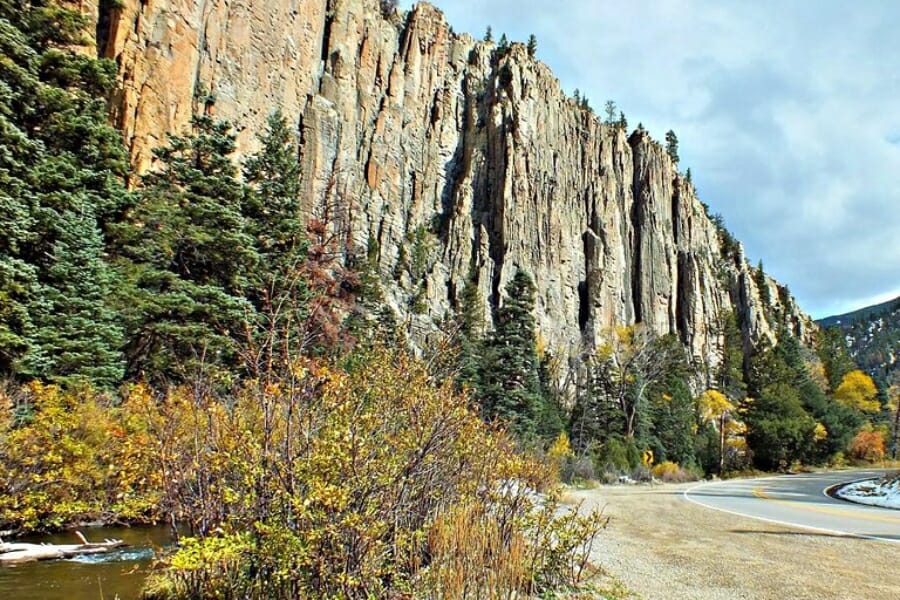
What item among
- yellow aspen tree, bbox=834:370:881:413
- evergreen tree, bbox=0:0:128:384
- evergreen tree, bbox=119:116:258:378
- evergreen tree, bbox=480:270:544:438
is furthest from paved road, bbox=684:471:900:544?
yellow aspen tree, bbox=834:370:881:413

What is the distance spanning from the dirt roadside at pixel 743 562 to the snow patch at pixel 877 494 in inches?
287

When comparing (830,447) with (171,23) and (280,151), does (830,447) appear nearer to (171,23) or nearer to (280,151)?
(280,151)

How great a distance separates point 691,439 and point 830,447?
1207 centimetres

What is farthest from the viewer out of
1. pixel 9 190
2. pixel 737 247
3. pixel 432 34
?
pixel 737 247

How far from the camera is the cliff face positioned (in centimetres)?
4006

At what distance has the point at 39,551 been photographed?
962 cm

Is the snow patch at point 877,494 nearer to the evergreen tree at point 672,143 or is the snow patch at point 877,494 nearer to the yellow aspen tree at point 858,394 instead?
the yellow aspen tree at point 858,394

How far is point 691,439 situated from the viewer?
4394 cm

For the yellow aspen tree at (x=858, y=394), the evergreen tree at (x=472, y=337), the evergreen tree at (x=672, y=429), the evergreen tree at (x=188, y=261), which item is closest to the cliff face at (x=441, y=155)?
the evergreen tree at (x=472, y=337)

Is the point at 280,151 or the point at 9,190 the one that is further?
the point at 280,151

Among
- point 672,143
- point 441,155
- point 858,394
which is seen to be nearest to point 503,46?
point 441,155

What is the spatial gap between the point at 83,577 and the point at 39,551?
200cm

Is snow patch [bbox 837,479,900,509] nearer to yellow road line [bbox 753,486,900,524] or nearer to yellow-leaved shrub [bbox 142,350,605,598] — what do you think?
yellow road line [bbox 753,486,900,524]

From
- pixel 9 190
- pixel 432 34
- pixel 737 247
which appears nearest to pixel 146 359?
pixel 9 190
